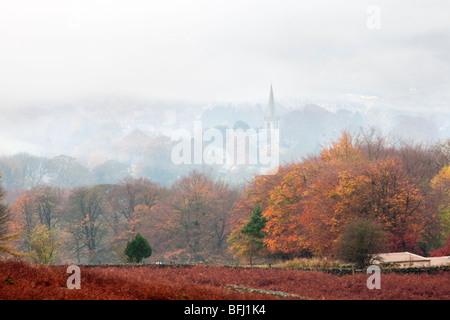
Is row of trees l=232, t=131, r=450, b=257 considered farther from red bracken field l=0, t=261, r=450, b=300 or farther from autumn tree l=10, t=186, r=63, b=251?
autumn tree l=10, t=186, r=63, b=251

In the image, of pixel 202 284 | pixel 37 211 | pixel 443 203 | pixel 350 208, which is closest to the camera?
pixel 202 284

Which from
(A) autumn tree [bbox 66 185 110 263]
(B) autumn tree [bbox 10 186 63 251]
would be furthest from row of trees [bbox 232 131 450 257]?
(B) autumn tree [bbox 10 186 63 251]

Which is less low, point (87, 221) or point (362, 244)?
point (362, 244)

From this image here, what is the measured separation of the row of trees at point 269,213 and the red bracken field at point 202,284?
5.66 m

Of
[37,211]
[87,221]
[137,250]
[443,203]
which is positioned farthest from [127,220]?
[443,203]

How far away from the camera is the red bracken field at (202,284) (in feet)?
43.9

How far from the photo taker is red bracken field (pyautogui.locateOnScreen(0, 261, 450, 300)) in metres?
13.4

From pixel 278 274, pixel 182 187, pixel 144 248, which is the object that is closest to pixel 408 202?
pixel 278 274

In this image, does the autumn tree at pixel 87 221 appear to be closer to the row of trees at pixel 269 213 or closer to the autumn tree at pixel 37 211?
the row of trees at pixel 269 213

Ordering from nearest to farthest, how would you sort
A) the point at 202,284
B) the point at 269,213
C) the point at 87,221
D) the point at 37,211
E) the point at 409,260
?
the point at 202,284, the point at 409,260, the point at 269,213, the point at 87,221, the point at 37,211

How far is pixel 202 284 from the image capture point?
19.7 m

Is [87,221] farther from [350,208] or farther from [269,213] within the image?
[350,208]

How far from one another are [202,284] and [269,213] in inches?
1013

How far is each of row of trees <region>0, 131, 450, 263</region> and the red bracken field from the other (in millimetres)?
5658
